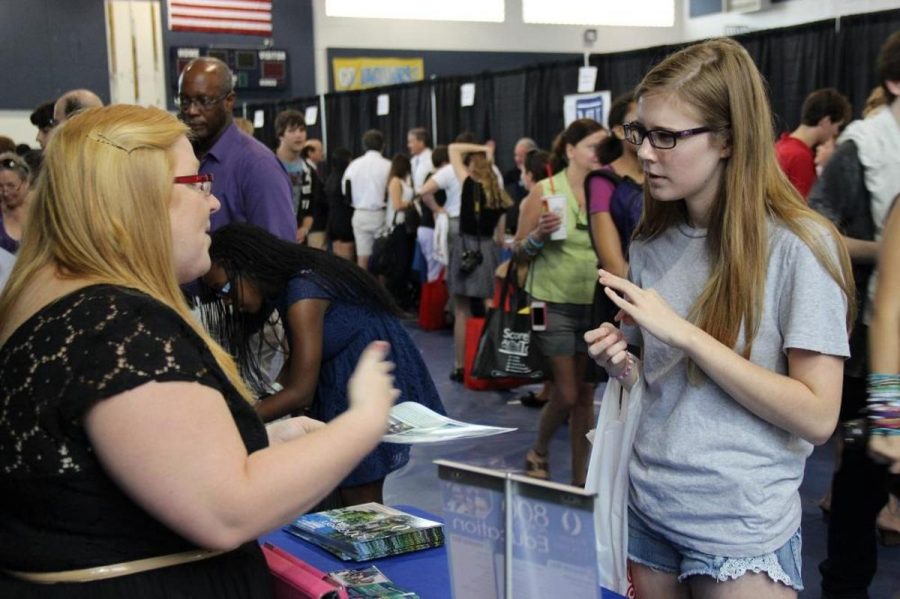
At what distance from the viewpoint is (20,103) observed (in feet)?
43.3

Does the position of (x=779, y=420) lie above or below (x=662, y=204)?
below

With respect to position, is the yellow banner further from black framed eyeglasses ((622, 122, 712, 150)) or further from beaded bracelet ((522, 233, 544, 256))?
black framed eyeglasses ((622, 122, 712, 150))

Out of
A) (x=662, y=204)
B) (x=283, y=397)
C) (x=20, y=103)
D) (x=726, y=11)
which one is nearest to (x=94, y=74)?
(x=20, y=103)

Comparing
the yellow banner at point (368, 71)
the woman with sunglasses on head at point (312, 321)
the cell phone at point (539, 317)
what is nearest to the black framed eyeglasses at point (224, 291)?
the woman with sunglasses on head at point (312, 321)

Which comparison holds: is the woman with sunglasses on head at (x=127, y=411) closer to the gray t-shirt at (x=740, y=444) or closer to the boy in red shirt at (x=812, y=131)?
the gray t-shirt at (x=740, y=444)

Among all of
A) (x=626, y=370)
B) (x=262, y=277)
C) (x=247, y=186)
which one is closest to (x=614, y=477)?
(x=626, y=370)

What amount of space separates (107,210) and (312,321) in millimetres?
1366

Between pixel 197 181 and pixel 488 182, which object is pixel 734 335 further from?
pixel 488 182

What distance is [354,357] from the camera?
281cm

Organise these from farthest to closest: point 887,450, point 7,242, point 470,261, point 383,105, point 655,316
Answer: point 383,105 → point 470,261 → point 7,242 → point 887,450 → point 655,316

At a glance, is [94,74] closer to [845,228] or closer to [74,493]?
[845,228]

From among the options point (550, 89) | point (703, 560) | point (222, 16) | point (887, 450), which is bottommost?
point (703, 560)

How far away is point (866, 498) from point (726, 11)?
13.9 meters

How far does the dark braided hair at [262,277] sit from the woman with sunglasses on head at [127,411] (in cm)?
126
